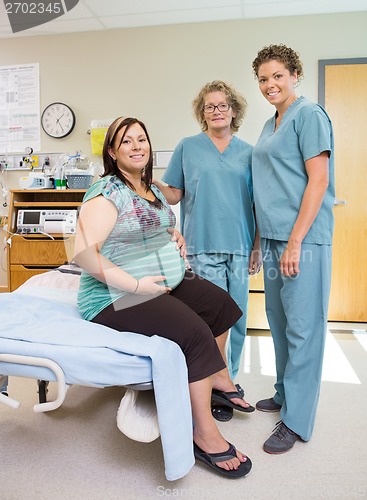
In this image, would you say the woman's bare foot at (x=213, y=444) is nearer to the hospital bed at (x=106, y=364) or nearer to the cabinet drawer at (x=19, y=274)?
the hospital bed at (x=106, y=364)

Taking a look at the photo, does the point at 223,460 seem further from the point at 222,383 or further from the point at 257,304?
the point at 257,304

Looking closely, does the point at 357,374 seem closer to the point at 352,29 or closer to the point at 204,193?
the point at 204,193

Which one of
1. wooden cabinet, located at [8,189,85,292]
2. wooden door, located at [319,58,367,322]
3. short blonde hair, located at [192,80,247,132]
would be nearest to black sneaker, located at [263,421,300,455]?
short blonde hair, located at [192,80,247,132]

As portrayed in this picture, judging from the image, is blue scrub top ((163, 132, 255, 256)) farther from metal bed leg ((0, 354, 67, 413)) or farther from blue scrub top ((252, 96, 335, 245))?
metal bed leg ((0, 354, 67, 413))

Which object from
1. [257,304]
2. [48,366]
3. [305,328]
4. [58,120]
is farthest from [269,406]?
[58,120]

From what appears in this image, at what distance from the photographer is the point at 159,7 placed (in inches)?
116

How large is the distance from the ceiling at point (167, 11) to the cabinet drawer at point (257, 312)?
6.48 feet

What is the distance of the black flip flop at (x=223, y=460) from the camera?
1.27 metres

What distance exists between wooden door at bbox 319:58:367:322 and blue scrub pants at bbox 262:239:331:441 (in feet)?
5.82

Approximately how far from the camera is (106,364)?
107 centimetres

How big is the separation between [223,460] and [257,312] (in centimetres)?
164

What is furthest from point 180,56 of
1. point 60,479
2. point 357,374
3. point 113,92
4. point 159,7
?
point 60,479

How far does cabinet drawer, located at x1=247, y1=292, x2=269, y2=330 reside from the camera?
9.30ft

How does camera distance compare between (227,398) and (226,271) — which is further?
(226,271)
